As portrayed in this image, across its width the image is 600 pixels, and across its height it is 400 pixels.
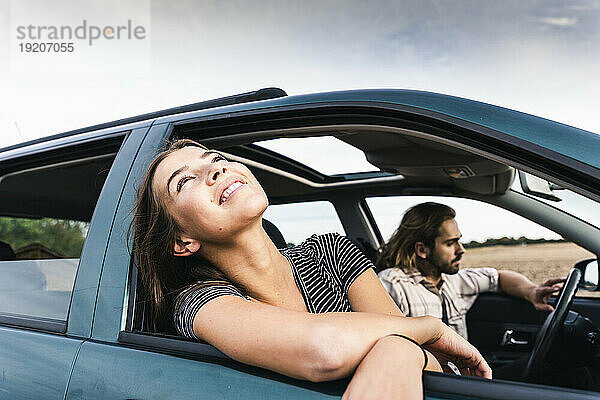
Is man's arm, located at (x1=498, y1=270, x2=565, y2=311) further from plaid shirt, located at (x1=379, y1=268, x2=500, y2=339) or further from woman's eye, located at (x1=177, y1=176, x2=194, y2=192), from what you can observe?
woman's eye, located at (x1=177, y1=176, x2=194, y2=192)

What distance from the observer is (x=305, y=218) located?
3303 mm

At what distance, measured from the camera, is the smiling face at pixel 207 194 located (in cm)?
144

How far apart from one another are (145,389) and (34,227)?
2564mm

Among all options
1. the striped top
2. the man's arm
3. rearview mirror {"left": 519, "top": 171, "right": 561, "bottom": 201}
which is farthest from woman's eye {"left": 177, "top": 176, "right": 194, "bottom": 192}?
the man's arm

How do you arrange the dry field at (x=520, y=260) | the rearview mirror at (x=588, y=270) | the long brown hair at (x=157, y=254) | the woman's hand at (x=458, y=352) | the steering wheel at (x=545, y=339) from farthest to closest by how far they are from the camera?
1. the dry field at (x=520, y=260)
2. the rearview mirror at (x=588, y=270)
3. the steering wheel at (x=545, y=339)
4. the long brown hair at (x=157, y=254)
5. the woman's hand at (x=458, y=352)

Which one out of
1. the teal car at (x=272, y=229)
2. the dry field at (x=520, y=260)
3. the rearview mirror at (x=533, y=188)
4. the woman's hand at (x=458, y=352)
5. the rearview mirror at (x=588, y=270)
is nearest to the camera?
the teal car at (x=272, y=229)

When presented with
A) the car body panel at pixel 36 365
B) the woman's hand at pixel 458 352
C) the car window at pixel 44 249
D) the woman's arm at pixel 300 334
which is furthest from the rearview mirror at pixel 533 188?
the car body panel at pixel 36 365

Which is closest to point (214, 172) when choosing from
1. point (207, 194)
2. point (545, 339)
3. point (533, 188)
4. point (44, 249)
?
point (207, 194)

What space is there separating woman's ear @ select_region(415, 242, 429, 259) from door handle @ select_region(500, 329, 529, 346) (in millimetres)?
507

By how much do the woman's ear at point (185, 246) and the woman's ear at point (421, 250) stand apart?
65.8 inches

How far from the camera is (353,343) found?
1.10 metres

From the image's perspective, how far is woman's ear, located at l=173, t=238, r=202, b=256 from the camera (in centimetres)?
157

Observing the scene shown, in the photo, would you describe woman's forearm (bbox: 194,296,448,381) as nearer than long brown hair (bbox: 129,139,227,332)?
Yes

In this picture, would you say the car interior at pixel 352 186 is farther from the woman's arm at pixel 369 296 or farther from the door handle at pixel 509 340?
the woman's arm at pixel 369 296
